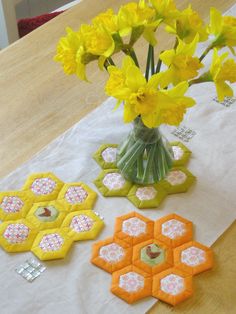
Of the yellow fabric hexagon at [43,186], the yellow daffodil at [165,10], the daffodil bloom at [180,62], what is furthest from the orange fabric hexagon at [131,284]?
the yellow daffodil at [165,10]

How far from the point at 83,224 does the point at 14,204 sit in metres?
0.14

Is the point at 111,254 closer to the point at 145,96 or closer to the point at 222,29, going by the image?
the point at 145,96

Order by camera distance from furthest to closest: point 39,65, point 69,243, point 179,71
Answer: point 39,65 < point 69,243 < point 179,71

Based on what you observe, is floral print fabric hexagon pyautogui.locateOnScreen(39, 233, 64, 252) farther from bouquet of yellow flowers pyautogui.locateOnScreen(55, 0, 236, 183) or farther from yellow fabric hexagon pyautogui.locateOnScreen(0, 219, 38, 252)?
bouquet of yellow flowers pyautogui.locateOnScreen(55, 0, 236, 183)

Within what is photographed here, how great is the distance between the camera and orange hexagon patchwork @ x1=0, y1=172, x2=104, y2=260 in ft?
2.74

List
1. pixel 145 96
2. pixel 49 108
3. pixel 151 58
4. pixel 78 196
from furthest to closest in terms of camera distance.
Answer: pixel 49 108 < pixel 78 196 < pixel 151 58 < pixel 145 96

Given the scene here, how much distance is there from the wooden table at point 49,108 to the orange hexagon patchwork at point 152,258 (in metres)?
0.02

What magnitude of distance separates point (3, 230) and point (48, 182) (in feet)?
0.44

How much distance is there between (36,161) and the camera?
0.98 m

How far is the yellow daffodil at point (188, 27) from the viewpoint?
778 mm

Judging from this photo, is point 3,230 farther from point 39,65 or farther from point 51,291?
point 39,65

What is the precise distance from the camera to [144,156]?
892 mm

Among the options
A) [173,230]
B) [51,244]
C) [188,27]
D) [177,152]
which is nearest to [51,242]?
[51,244]

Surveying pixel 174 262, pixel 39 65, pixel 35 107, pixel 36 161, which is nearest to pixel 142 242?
pixel 174 262
